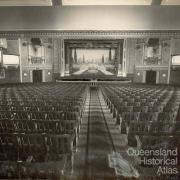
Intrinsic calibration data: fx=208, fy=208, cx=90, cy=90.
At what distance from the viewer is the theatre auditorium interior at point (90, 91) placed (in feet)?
7.86

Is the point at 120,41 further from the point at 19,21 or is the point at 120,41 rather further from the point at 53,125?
the point at 53,125

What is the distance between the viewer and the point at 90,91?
563 inches

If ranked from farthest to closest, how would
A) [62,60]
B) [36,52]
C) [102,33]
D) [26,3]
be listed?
[36,52], [62,60], [102,33], [26,3]

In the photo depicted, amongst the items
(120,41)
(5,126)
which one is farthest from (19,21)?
(5,126)

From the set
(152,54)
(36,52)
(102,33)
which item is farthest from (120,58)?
(36,52)

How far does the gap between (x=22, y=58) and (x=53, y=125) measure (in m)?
16.5

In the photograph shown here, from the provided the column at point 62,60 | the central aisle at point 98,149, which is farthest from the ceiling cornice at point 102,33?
the central aisle at point 98,149

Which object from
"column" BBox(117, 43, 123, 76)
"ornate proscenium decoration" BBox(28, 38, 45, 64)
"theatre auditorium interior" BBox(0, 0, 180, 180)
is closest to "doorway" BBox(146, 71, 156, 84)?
"theatre auditorium interior" BBox(0, 0, 180, 180)

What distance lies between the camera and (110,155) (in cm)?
339

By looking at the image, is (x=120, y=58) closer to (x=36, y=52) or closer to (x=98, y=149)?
(x=36, y=52)

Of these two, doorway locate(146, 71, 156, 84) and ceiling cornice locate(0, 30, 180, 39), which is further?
doorway locate(146, 71, 156, 84)

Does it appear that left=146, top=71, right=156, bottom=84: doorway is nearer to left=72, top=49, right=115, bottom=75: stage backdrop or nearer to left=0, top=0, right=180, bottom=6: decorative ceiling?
left=72, top=49, right=115, bottom=75: stage backdrop

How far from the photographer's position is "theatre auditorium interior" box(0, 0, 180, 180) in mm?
2395

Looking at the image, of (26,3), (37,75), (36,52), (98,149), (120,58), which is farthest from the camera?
(37,75)
